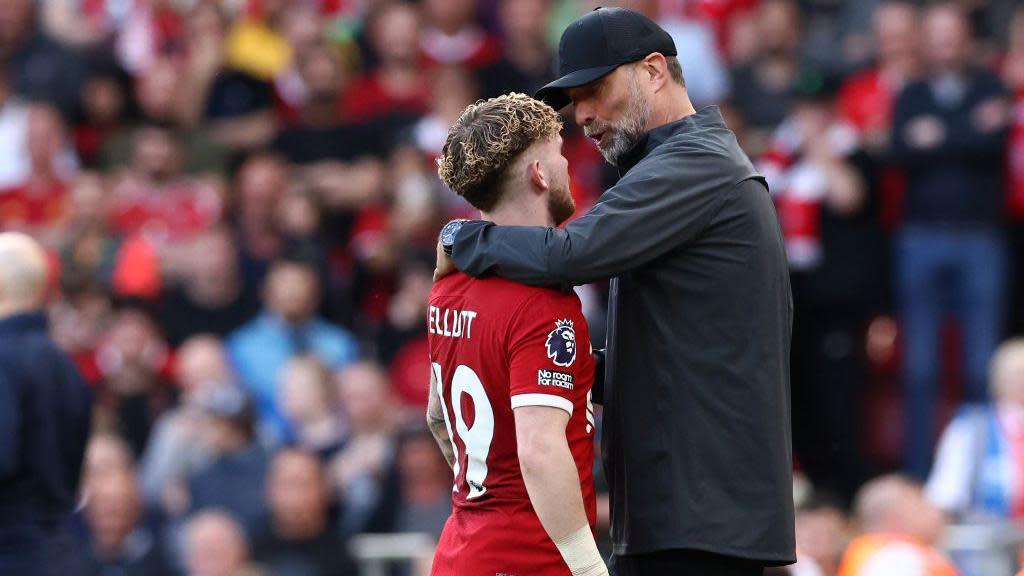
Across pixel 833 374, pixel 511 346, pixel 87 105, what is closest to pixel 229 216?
pixel 87 105

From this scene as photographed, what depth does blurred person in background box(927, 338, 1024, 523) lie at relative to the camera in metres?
7.34

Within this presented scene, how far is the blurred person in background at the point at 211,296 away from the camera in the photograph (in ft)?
31.1

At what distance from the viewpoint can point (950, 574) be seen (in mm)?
5562

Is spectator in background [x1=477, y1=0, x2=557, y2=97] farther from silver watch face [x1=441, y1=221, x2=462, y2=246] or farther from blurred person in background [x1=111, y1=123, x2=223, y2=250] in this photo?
silver watch face [x1=441, y1=221, x2=462, y2=246]

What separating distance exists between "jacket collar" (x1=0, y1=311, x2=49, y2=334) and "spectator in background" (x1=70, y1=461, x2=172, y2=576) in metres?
2.58

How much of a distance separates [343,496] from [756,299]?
4715 mm

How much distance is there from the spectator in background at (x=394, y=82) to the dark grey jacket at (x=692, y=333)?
627 cm

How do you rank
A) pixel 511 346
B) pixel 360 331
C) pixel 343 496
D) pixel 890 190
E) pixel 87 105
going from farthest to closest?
pixel 87 105, pixel 360 331, pixel 890 190, pixel 343 496, pixel 511 346

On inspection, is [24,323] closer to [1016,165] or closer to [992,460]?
[992,460]

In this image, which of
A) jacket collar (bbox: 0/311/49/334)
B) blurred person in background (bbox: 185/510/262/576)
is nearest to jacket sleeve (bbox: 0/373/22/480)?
jacket collar (bbox: 0/311/49/334)

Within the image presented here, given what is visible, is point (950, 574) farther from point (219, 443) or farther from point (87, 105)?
point (87, 105)

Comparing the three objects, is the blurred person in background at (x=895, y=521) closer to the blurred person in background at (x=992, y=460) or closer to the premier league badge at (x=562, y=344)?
the blurred person in background at (x=992, y=460)

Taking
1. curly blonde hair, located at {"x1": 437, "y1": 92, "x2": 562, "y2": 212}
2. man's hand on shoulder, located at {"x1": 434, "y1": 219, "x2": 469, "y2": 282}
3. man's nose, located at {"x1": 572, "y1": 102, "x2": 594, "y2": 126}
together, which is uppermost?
man's nose, located at {"x1": 572, "y1": 102, "x2": 594, "y2": 126}

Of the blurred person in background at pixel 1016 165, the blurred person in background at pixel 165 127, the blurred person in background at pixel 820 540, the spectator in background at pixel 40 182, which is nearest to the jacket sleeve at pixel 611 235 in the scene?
the blurred person in background at pixel 820 540
